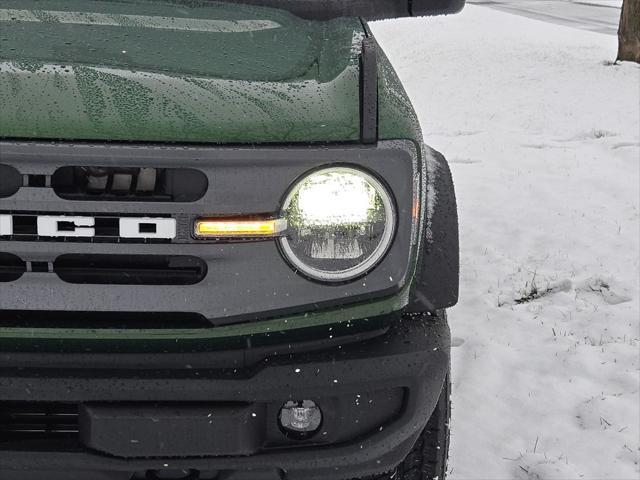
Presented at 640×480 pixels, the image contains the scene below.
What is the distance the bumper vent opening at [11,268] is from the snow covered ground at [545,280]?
6.24 ft

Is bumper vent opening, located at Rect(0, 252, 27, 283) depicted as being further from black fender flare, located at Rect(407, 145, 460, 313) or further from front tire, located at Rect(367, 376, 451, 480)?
front tire, located at Rect(367, 376, 451, 480)

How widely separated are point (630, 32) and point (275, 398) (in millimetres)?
14274

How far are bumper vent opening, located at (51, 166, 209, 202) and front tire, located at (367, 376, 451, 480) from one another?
923 mm

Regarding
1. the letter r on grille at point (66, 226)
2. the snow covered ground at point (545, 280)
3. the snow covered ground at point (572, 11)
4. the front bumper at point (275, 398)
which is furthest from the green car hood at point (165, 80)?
the snow covered ground at point (572, 11)

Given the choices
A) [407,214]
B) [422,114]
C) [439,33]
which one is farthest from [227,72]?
[439,33]

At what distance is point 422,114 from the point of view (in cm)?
1115

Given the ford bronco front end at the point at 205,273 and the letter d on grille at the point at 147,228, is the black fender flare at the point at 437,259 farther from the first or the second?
the letter d on grille at the point at 147,228

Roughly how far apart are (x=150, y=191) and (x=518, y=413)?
7.41 feet

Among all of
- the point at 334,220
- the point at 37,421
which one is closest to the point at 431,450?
the point at 334,220

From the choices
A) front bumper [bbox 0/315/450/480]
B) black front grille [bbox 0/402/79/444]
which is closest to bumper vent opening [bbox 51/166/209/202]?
front bumper [bbox 0/315/450/480]

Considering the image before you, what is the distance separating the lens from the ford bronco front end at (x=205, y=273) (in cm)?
180

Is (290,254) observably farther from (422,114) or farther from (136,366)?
(422,114)

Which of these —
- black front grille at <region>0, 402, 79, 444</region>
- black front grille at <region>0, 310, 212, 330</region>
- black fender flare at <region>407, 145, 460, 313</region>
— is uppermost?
black front grille at <region>0, 310, 212, 330</region>

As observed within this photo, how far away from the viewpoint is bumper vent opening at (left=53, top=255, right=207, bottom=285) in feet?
6.05
